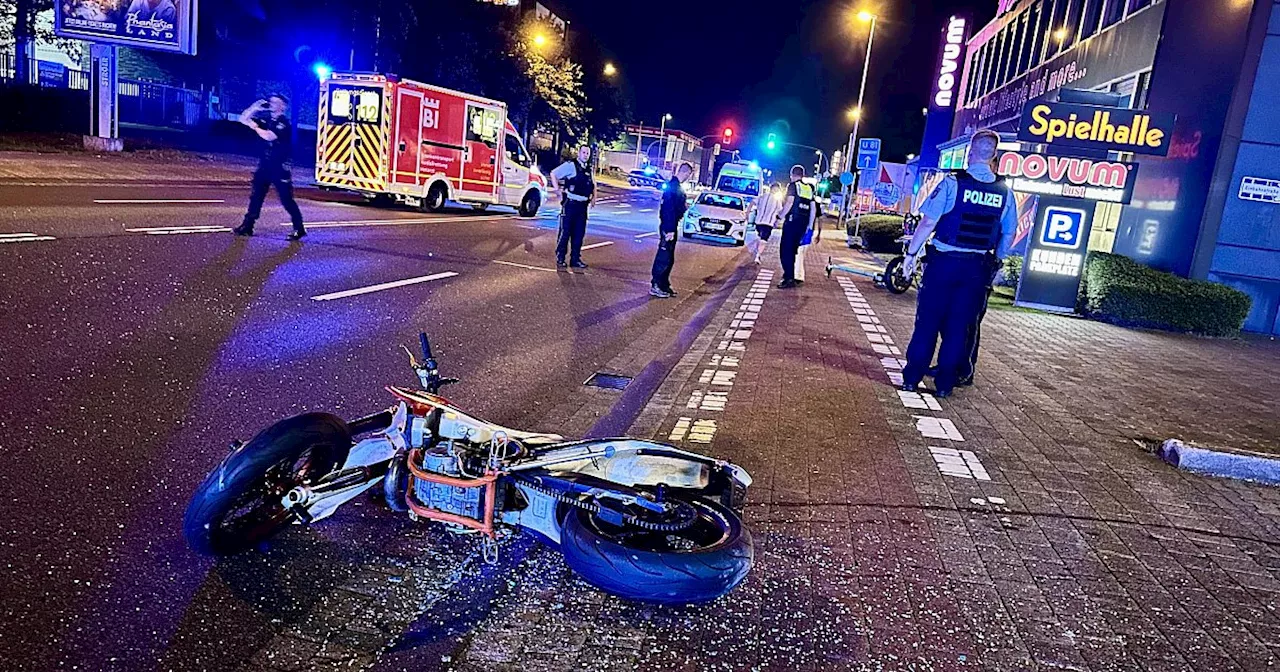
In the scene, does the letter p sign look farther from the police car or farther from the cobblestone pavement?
the police car

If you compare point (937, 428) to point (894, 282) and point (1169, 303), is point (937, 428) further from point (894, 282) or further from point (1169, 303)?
point (1169, 303)

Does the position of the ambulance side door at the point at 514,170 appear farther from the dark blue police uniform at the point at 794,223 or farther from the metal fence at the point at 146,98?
the metal fence at the point at 146,98

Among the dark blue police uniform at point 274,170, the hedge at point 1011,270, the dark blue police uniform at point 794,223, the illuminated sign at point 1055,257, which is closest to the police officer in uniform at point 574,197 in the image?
the dark blue police uniform at point 794,223

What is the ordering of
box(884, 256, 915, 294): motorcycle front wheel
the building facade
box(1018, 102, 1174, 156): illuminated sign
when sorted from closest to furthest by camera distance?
box(1018, 102, 1174, 156): illuminated sign, the building facade, box(884, 256, 915, 294): motorcycle front wheel

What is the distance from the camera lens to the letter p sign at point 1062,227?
13555 mm

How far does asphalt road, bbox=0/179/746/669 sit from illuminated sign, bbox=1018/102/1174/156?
19.9 feet

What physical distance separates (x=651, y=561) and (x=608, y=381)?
3.98m

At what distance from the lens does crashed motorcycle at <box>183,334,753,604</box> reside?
10.2 feet

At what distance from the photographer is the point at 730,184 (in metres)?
27.7

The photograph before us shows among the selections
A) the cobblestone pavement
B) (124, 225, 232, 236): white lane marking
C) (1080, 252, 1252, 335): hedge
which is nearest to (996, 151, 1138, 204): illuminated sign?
(1080, 252, 1252, 335): hedge

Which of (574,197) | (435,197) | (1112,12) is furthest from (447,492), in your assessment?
(1112,12)

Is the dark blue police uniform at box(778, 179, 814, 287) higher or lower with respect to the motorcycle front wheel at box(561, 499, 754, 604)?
higher

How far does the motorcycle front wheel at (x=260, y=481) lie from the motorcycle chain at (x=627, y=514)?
2.52 ft

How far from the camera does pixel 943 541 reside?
4078mm
